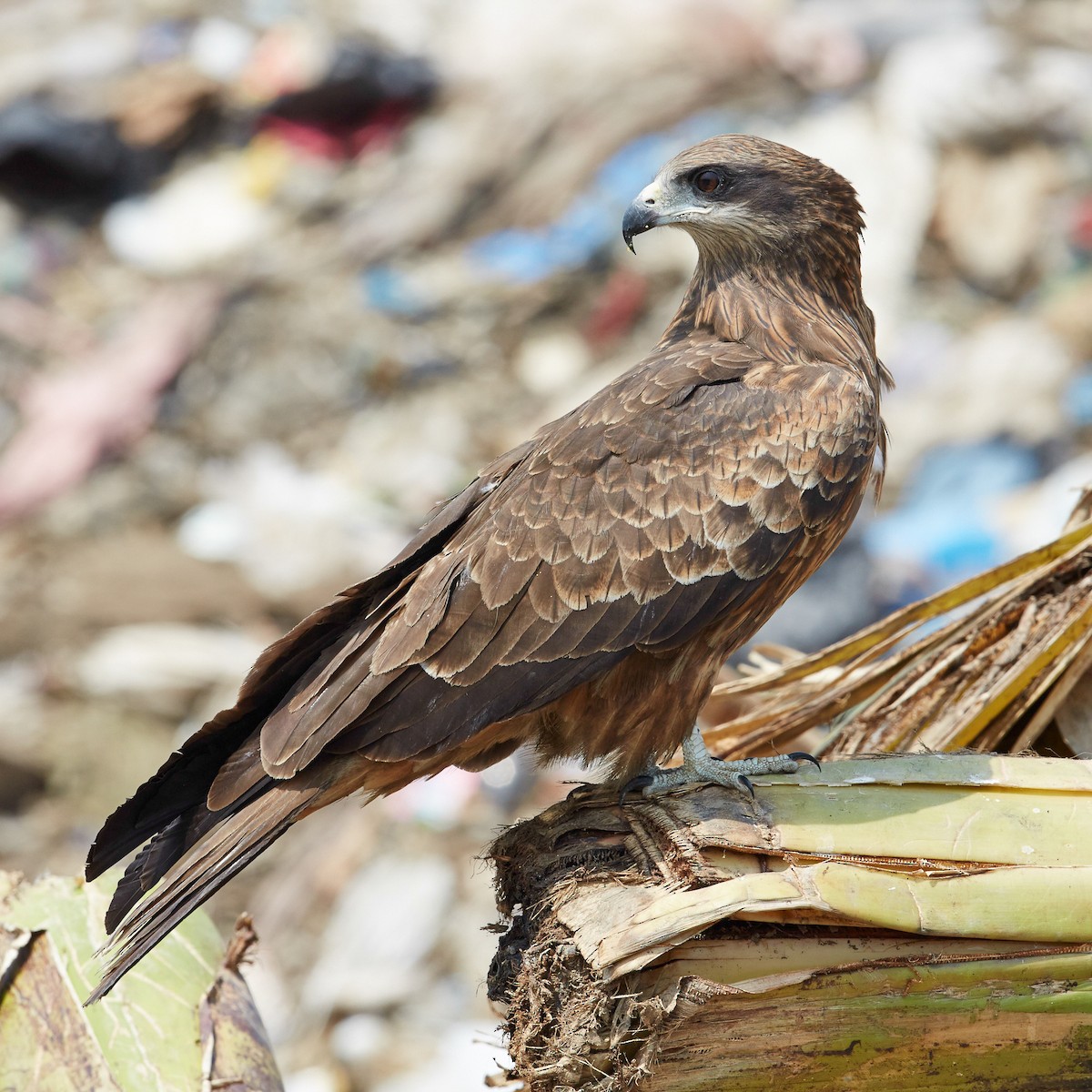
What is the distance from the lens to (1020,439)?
6230mm

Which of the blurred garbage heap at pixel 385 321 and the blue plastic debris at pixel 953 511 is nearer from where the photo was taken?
the blurred garbage heap at pixel 385 321

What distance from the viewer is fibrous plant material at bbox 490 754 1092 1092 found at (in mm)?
2098

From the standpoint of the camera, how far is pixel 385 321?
24.7 ft

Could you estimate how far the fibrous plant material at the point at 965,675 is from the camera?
2707 mm

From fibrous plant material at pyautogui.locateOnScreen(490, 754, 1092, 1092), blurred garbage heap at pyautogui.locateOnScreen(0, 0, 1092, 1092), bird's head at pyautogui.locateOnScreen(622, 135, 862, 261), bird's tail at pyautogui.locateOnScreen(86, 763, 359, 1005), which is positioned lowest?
fibrous plant material at pyautogui.locateOnScreen(490, 754, 1092, 1092)

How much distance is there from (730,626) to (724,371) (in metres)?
0.55

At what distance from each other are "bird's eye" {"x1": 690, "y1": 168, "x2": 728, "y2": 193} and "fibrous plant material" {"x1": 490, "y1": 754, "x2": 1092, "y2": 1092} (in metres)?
1.55

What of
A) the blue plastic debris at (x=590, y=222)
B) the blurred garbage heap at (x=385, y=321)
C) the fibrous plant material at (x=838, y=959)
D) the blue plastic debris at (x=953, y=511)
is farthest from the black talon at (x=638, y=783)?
the blue plastic debris at (x=590, y=222)

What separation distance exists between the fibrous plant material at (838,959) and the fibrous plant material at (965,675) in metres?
0.45

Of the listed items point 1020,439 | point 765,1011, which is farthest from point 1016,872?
point 1020,439

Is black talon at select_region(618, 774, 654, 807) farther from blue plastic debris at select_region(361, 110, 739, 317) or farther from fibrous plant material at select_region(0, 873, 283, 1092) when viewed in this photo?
blue plastic debris at select_region(361, 110, 739, 317)

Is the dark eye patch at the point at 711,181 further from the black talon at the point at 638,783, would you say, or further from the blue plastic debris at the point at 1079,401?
the blue plastic debris at the point at 1079,401

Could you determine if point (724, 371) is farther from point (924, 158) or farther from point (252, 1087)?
point (924, 158)

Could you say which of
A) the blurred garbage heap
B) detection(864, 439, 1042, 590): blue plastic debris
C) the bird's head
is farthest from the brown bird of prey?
detection(864, 439, 1042, 590): blue plastic debris
